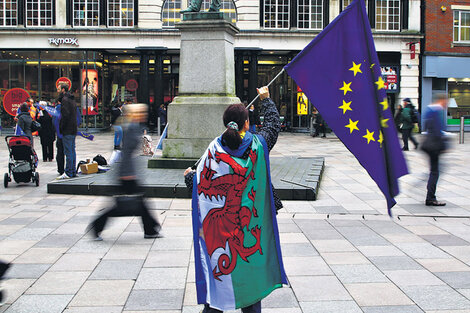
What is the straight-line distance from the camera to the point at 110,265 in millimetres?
5289

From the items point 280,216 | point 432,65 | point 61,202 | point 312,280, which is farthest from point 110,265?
point 432,65

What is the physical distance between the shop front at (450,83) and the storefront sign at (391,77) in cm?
157

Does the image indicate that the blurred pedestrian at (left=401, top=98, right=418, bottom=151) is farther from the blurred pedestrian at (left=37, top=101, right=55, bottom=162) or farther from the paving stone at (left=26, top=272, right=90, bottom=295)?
the paving stone at (left=26, top=272, right=90, bottom=295)

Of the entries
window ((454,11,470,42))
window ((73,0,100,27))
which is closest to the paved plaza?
window ((73,0,100,27))

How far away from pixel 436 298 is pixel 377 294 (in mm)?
486

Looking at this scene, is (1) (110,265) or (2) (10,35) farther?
(2) (10,35)

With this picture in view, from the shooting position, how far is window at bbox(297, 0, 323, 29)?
28.4m

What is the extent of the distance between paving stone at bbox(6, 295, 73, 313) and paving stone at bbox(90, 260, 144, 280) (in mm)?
574

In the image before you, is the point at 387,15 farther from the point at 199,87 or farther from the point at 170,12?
the point at 199,87

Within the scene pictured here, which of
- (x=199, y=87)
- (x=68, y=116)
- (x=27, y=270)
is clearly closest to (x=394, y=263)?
(x=27, y=270)

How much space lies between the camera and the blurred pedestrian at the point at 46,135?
577 inches

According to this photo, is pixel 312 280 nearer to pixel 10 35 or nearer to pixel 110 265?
pixel 110 265

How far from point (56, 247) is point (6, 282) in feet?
3.93

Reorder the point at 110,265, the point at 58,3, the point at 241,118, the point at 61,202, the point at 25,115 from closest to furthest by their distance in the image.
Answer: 1. the point at 241,118
2. the point at 110,265
3. the point at 61,202
4. the point at 25,115
5. the point at 58,3
